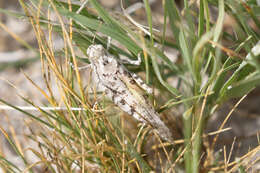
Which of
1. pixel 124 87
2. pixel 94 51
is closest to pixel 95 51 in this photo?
Answer: pixel 94 51

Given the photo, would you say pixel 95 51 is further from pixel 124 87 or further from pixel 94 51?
pixel 124 87

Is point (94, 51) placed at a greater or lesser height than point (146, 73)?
greater

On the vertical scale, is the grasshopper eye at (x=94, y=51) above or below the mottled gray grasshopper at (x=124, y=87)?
above

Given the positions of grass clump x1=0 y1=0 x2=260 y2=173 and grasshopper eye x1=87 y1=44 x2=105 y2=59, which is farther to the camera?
grasshopper eye x1=87 y1=44 x2=105 y2=59

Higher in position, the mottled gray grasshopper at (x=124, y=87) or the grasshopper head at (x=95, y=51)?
the grasshopper head at (x=95, y=51)

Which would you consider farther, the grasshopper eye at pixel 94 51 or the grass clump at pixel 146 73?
the grasshopper eye at pixel 94 51

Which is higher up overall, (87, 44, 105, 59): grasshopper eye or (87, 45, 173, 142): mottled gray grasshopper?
(87, 44, 105, 59): grasshopper eye

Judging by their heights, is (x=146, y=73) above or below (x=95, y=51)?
below

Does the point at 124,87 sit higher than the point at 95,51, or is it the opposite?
the point at 95,51

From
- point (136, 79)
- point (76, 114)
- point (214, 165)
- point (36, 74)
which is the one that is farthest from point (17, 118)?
point (214, 165)
